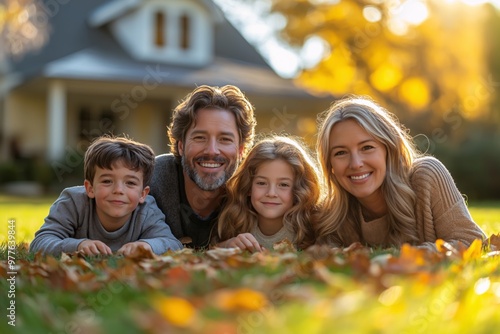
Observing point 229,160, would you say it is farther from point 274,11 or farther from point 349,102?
point 274,11

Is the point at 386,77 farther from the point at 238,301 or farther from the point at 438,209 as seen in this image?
the point at 238,301

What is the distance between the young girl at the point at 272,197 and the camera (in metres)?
4.65

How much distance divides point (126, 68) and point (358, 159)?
1594 cm

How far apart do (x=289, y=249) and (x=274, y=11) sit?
19.7m

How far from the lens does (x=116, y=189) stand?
4336 mm

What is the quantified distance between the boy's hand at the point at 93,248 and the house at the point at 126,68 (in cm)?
1567

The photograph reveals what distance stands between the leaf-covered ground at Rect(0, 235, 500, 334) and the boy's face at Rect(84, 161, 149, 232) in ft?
3.63

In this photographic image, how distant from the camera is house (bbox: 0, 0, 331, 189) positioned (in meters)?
20.2

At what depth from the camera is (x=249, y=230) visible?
4.73 m

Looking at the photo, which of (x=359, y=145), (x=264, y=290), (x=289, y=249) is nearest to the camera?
(x=264, y=290)

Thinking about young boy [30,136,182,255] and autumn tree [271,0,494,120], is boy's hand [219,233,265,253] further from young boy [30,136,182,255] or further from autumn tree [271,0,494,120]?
autumn tree [271,0,494,120]

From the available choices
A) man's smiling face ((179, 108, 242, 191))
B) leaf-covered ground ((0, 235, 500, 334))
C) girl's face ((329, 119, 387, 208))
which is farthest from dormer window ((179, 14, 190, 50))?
leaf-covered ground ((0, 235, 500, 334))

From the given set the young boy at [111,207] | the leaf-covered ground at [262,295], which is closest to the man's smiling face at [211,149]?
the young boy at [111,207]

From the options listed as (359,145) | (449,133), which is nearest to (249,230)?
(359,145)
